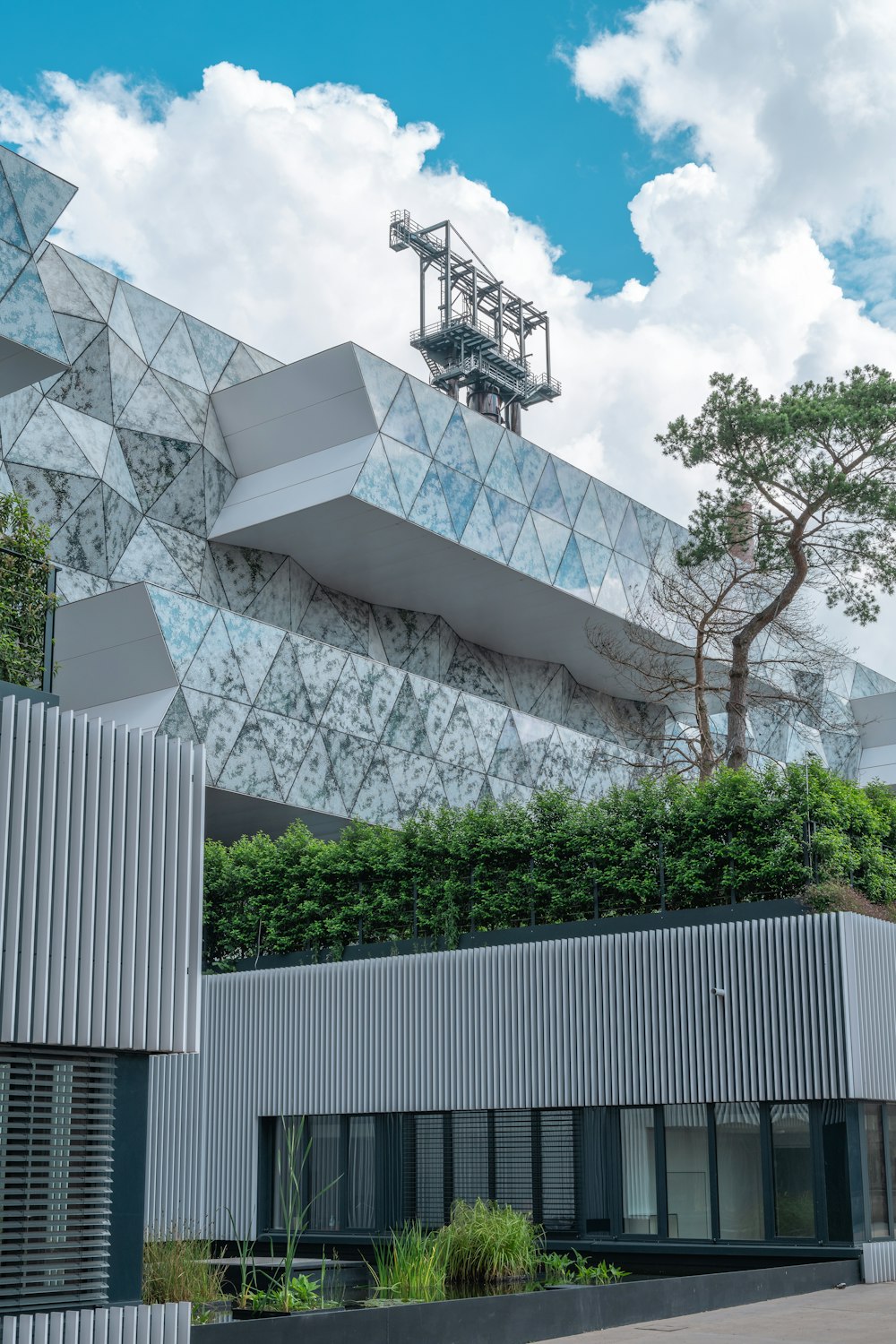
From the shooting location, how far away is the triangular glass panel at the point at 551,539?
3123 centimetres

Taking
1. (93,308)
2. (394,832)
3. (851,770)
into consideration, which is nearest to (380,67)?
(93,308)

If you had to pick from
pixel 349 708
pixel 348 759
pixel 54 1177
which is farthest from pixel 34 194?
pixel 54 1177

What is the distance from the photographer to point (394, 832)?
69.8ft

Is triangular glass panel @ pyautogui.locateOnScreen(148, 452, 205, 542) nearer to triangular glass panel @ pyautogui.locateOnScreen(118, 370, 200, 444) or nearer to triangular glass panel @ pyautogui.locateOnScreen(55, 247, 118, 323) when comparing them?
triangular glass panel @ pyautogui.locateOnScreen(118, 370, 200, 444)

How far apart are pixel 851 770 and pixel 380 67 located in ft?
117

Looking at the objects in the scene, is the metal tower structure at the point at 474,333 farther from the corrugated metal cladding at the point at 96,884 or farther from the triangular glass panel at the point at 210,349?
the corrugated metal cladding at the point at 96,884

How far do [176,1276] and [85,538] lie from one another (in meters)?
16.7

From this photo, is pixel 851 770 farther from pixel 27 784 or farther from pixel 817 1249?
pixel 27 784

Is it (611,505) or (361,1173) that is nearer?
(361,1173)

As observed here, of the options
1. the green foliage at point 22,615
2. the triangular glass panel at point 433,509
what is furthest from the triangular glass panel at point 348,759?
the green foliage at point 22,615

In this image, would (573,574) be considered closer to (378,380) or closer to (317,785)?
(378,380)

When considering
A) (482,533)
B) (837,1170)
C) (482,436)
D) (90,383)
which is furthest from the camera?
(482,436)

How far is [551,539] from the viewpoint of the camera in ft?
104

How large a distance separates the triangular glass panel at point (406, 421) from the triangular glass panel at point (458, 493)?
687 mm
